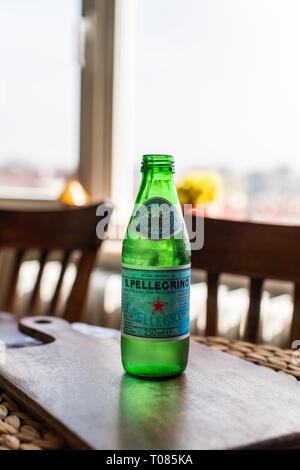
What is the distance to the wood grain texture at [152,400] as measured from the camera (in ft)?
1.47

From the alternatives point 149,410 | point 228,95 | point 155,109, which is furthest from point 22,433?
point 155,109

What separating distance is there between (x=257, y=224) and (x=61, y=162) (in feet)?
5.39

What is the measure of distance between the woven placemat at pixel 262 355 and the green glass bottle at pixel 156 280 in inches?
6.5

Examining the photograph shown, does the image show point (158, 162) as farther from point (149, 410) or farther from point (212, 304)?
point (212, 304)

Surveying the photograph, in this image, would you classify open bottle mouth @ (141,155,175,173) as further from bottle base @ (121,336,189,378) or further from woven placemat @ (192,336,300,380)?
woven placemat @ (192,336,300,380)

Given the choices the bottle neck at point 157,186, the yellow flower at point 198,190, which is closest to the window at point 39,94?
the yellow flower at point 198,190

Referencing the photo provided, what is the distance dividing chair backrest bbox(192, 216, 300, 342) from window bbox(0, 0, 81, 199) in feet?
4.79

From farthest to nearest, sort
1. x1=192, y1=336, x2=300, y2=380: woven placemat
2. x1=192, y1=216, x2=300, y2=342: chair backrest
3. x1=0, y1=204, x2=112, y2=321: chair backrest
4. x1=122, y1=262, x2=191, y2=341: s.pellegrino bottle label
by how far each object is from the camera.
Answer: x1=0, y1=204, x2=112, y2=321: chair backrest → x1=192, y1=216, x2=300, y2=342: chair backrest → x1=192, y1=336, x2=300, y2=380: woven placemat → x1=122, y1=262, x2=191, y2=341: s.pellegrino bottle label

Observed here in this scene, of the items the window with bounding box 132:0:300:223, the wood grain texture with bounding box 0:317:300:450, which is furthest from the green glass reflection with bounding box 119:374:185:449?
the window with bounding box 132:0:300:223

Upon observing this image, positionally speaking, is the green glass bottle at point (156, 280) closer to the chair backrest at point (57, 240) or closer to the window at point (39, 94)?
the chair backrest at point (57, 240)

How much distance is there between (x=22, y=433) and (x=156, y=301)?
171 millimetres

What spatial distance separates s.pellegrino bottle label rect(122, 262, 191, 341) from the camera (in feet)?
1.83

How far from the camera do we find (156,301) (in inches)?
22.0
